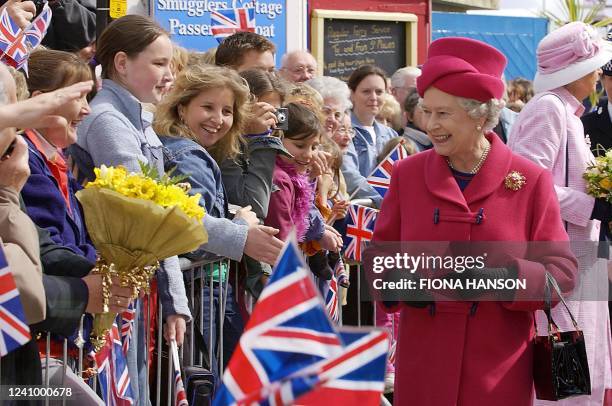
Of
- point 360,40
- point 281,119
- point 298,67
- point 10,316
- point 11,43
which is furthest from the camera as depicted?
point 360,40

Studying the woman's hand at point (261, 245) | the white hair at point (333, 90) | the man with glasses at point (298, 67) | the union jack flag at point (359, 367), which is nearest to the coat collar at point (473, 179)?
the woman's hand at point (261, 245)

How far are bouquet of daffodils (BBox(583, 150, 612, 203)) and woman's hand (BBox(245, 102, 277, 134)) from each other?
1686 millimetres

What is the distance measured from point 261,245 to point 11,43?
1.54 meters

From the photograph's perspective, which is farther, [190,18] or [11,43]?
[190,18]

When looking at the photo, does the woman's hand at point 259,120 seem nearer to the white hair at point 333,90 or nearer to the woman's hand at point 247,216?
the woman's hand at point 247,216

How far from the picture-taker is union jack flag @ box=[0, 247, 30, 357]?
2992 mm

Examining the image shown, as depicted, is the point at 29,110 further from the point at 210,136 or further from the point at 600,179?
the point at 600,179

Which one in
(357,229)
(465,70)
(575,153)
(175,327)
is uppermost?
(465,70)

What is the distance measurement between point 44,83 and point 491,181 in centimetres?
180

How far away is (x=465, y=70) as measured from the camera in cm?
471

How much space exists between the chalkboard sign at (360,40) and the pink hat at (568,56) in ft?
27.1

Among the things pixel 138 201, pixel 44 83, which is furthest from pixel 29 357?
pixel 44 83

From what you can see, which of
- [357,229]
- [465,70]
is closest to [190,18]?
[357,229]

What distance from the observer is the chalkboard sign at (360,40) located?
1477 centimetres
